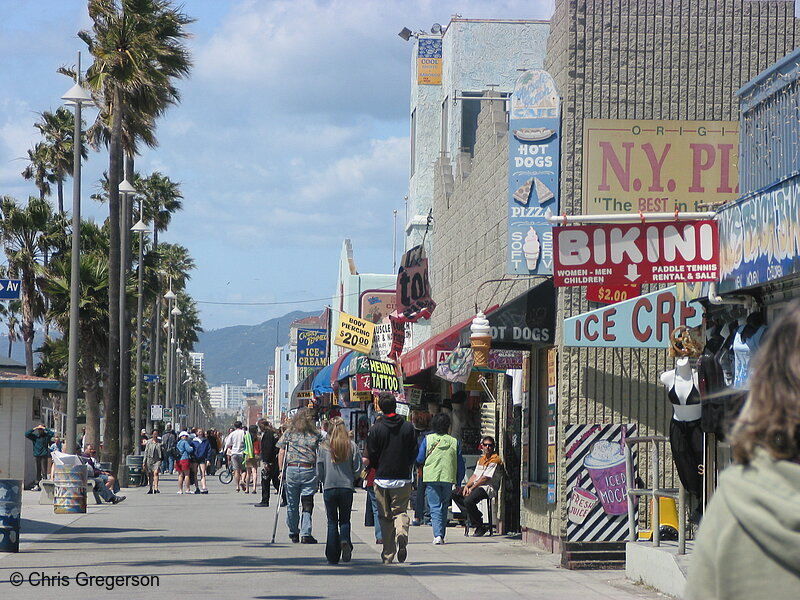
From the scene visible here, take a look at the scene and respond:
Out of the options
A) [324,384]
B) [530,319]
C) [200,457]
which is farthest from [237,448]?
[530,319]

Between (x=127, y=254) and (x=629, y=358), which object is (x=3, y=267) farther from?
(x=629, y=358)

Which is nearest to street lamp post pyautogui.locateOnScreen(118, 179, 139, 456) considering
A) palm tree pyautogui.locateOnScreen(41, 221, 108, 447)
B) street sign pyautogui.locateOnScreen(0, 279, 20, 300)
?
palm tree pyautogui.locateOnScreen(41, 221, 108, 447)

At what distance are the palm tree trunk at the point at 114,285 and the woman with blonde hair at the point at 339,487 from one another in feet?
58.1

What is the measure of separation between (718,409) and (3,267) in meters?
43.7

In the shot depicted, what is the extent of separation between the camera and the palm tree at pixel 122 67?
101 feet

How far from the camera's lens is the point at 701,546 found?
2547 millimetres

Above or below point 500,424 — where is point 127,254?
above

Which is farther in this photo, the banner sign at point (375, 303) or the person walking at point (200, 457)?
the banner sign at point (375, 303)

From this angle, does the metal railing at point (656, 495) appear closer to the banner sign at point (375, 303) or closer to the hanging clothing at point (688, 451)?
the hanging clothing at point (688, 451)

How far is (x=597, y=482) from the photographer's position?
45.4ft

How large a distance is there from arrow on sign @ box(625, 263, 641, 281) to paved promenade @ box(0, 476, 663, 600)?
113 inches

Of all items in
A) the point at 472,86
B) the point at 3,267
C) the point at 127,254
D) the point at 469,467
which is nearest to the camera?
the point at 469,467

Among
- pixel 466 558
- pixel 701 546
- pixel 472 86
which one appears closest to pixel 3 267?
pixel 472 86

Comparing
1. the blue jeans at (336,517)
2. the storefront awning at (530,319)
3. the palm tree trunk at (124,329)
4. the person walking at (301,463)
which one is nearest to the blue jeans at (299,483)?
the person walking at (301,463)
